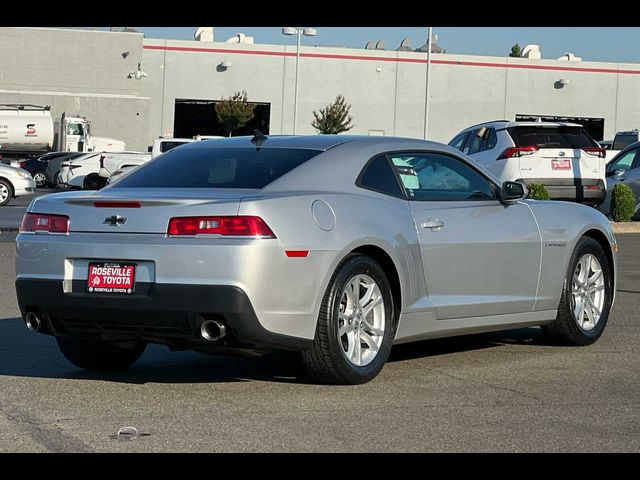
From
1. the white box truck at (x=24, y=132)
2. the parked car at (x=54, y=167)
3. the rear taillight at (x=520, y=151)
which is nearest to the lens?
the rear taillight at (x=520, y=151)

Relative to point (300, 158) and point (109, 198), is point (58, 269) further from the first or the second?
point (300, 158)

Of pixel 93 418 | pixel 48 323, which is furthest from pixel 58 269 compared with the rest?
pixel 93 418

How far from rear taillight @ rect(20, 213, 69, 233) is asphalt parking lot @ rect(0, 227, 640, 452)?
887mm

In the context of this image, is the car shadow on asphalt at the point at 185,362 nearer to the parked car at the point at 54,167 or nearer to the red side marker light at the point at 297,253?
the red side marker light at the point at 297,253

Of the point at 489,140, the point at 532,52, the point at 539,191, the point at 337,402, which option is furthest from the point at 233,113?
the point at 337,402

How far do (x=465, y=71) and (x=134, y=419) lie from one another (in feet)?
205

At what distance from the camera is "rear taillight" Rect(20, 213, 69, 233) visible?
7375mm

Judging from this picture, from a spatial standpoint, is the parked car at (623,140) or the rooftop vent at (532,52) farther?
the rooftop vent at (532,52)

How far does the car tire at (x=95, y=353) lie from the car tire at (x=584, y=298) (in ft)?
9.94

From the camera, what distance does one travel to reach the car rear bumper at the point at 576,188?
71.7ft

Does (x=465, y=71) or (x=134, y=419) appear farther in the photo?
(x=465, y=71)

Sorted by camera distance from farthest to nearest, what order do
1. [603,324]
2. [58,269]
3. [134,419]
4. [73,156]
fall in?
[73,156] → [603,324] → [58,269] → [134,419]

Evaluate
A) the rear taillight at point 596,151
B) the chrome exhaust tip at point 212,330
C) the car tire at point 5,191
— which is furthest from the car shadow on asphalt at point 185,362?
the car tire at point 5,191

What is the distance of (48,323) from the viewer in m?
7.37
